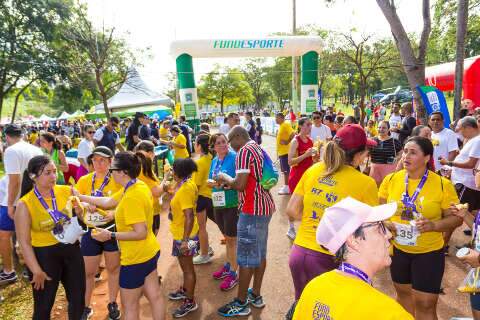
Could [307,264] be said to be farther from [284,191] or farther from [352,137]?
[284,191]

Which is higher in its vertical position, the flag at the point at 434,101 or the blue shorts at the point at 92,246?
the flag at the point at 434,101

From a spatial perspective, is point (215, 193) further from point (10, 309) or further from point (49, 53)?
point (49, 53)

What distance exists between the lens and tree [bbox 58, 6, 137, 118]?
14.2 meters

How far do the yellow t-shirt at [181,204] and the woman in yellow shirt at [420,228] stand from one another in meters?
1.95

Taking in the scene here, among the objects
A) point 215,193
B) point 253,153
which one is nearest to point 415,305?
point 253,153

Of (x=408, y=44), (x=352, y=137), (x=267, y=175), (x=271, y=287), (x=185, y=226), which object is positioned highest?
(x=408, y=44)

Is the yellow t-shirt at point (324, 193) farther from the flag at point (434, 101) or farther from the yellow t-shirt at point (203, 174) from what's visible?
the flag at point (434, 101)

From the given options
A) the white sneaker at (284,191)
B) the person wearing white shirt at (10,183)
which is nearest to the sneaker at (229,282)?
the person wearing white shirt at (10,183)

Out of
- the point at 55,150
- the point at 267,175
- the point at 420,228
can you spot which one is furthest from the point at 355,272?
the point at 55,150

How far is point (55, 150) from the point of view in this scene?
5.87 meters

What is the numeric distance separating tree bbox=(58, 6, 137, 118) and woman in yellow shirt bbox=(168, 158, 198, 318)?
11376 mm

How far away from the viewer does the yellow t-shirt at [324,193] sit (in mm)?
2365

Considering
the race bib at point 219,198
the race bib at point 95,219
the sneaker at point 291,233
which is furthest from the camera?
the sneaker at point 291,233

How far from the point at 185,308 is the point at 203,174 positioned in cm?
174
